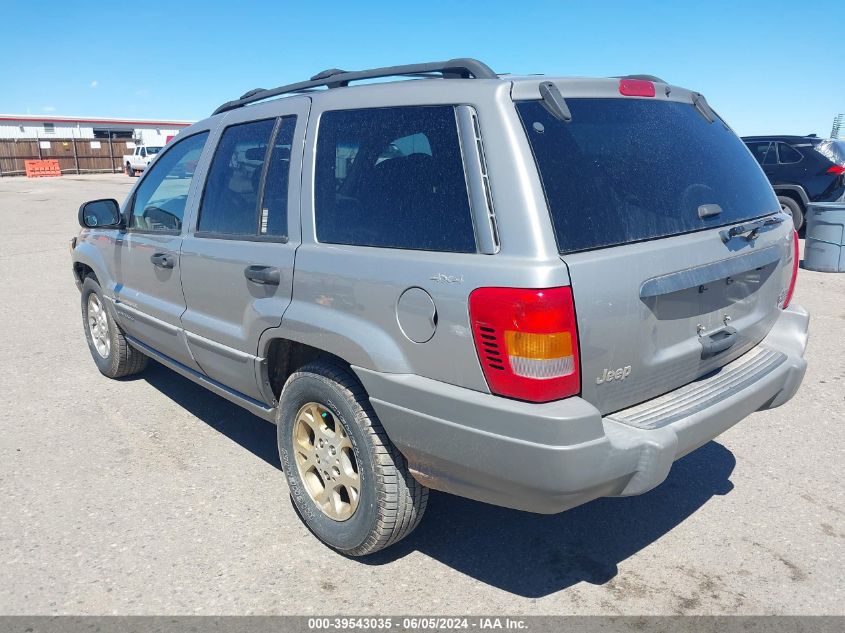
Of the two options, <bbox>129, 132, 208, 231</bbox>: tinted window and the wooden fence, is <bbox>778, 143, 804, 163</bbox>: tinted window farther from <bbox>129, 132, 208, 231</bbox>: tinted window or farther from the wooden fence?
the wooden fence

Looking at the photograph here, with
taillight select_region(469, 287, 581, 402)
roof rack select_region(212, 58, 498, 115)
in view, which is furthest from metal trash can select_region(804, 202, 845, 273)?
taillight select_region(469, 287, 581, 402)

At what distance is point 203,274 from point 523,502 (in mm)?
2099

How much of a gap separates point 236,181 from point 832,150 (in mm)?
11289

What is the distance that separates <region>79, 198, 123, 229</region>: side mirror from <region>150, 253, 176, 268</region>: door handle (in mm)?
725

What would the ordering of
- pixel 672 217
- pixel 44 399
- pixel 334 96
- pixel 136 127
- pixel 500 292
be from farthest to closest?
1. pixel 136 127
2. pixel 44 399
3. pixel 334 96
4. pixel 672 217
5. pixel 500 292

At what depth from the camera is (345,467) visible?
9.57 feet

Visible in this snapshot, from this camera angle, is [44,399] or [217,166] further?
[44,399]

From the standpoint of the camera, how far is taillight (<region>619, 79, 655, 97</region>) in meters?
2.73

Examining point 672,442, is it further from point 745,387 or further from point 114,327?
point 114,327

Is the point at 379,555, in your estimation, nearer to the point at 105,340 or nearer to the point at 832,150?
the point at 105,340

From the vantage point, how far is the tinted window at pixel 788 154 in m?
11.6

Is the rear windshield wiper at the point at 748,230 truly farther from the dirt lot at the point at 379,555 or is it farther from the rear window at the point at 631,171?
the dirt lot at the point at 379,555

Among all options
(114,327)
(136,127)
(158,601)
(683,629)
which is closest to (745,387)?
(683,629)

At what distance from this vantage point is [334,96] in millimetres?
3021
